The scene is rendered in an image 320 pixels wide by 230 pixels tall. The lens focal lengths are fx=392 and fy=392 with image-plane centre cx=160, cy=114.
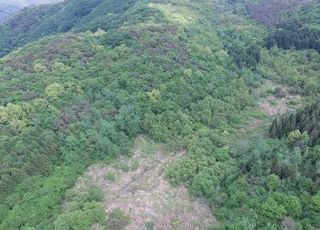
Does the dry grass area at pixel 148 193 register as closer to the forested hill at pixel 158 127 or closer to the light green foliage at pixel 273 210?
the forested hill at pixel 158 127

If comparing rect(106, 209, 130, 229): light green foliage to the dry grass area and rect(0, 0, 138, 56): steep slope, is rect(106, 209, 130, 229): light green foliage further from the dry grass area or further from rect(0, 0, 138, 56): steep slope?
rect(0, 0, 138, 56): steep slope

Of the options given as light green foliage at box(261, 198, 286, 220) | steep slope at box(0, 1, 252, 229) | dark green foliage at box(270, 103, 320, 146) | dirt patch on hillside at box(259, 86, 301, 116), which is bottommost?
dirt patch on hillside at box(259, 86, 301, 116)

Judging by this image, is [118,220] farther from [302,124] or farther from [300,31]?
[300,31]

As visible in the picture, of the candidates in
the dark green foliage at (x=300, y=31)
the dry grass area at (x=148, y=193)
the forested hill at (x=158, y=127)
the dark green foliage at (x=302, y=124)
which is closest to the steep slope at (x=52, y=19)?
the forested hill at (x=158, y=127)

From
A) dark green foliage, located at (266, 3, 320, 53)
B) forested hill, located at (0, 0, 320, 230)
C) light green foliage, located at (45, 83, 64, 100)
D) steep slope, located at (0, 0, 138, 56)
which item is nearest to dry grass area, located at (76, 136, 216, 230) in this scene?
forested hill, located at (0, 0, 320, 230)

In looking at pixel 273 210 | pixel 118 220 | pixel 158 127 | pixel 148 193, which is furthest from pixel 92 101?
pixel 273 210
